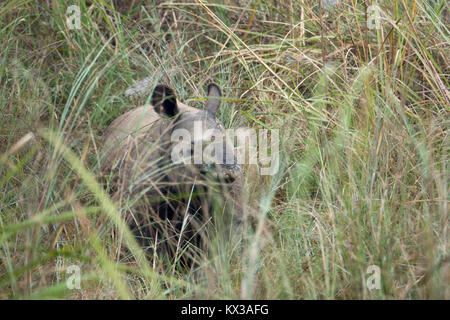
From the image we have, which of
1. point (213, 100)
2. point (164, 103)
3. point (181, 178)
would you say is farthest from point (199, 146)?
point (213, 100)

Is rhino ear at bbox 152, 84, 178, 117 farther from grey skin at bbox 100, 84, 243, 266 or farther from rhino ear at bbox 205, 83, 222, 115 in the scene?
rhino ear at bbox 205, 83, 222, 115

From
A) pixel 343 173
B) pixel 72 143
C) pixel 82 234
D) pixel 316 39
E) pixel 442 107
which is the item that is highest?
pixel 316 39

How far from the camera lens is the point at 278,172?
393 cm

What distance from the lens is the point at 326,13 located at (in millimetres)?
4867

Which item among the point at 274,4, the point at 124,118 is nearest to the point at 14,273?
the point at 124,118

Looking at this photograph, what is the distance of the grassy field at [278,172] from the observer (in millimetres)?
2594

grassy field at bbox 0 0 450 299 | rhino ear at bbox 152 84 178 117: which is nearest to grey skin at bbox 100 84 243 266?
rhino ear at bbox 152 84 178 117

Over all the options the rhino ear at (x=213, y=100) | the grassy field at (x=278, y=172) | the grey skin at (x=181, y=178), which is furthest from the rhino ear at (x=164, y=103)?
the rhino ear at (x=213, y=100)

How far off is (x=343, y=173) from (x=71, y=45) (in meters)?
2.86

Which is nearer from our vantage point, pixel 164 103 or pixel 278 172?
pixel 164 103

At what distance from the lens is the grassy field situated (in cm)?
259

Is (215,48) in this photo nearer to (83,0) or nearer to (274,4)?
(274,4)

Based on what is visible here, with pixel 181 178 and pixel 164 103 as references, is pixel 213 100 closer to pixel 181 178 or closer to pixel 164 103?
pixel 164 103

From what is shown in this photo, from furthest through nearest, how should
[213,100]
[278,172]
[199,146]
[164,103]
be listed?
[213,100]
[278,172]
[164,103]
[199,146]
